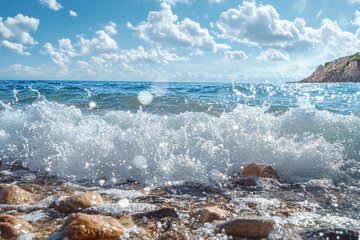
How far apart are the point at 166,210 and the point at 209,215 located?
15.0 inches

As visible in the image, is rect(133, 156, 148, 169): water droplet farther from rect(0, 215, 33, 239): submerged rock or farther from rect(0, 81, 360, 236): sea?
rect(0, 215, 33, 239): submerged rock

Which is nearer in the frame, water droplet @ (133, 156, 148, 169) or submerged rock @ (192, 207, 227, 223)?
Result: submerged rock @ (192, 207, 227, 223)

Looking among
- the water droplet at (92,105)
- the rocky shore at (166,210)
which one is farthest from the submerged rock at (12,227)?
the water droplet at (92,105)

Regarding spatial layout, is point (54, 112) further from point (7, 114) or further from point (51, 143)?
point (51, 143)

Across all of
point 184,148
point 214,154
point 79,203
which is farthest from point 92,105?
point 79,203

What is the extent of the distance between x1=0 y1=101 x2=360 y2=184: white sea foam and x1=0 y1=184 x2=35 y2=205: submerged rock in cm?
77

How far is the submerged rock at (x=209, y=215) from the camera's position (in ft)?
6.37

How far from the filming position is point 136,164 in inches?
133

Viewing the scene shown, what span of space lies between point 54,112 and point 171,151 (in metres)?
3.22

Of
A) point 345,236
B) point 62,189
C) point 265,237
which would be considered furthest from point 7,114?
point 345,236

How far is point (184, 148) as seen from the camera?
397 centimetres

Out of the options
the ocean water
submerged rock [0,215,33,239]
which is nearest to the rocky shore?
submerged rock [0,215,33,239]

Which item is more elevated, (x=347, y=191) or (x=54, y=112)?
(x=54, y=112)

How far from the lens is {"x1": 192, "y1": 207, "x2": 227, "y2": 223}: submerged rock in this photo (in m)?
1.94
